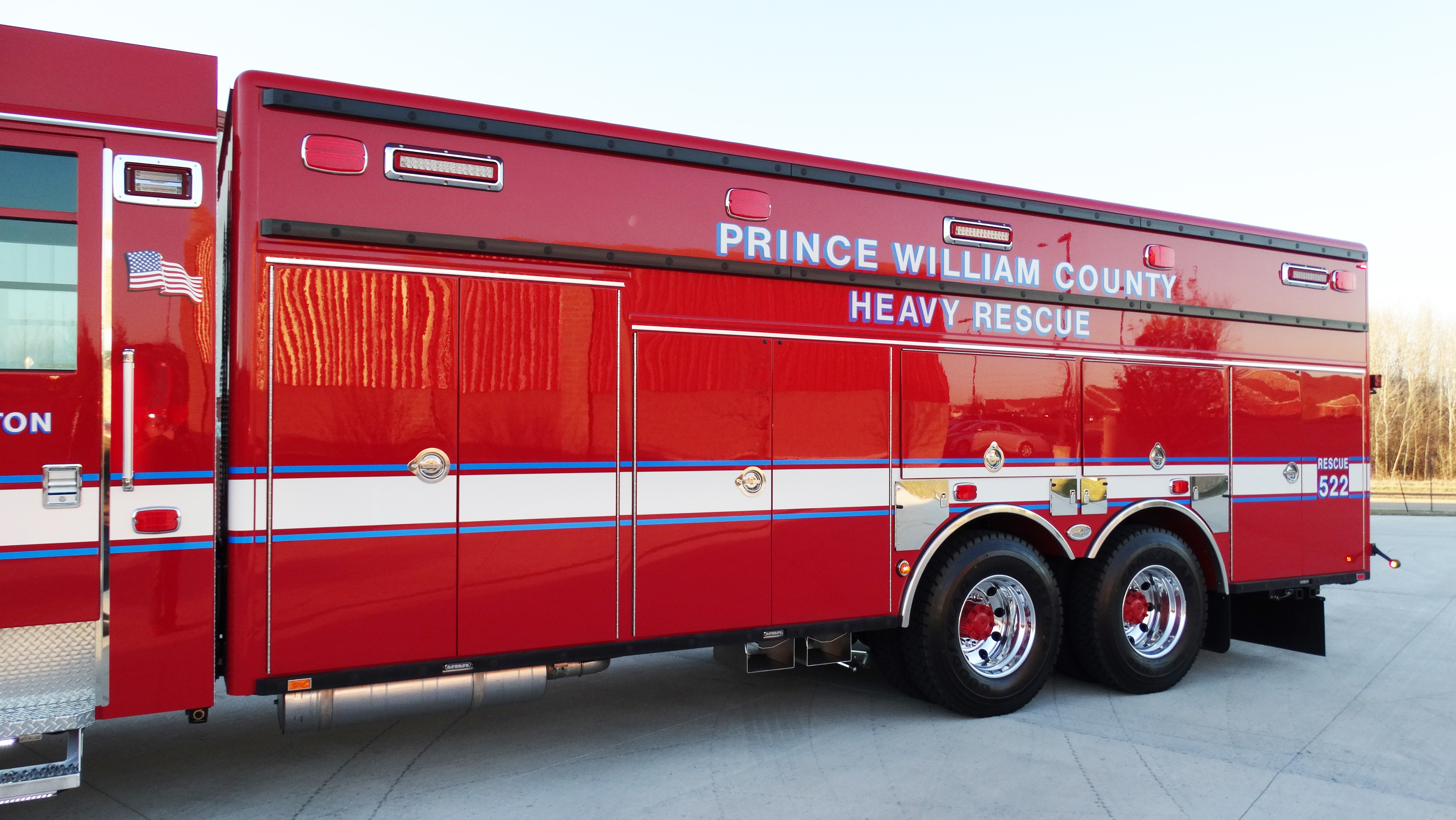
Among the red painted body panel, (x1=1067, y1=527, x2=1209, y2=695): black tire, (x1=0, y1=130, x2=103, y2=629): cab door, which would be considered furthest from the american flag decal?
(x1=1067, y1=527, x2=1209, y2=695): black tire

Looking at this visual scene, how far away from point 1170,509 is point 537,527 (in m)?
4.25

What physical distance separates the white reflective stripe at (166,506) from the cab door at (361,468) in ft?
0.81

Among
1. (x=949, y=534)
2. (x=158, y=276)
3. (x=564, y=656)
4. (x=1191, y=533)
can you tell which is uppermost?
(x=158, y=276)

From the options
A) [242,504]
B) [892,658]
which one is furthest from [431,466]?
[892,658]

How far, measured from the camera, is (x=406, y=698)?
418cm

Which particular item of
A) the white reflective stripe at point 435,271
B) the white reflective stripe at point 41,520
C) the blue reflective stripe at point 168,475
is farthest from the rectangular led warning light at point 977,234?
the white reflective stripe at point 41,520

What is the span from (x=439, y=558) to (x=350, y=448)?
0.60 m

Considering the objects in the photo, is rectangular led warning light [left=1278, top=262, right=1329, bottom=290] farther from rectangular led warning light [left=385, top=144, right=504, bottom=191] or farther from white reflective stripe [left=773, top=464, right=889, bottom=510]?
rectangular led warning light [left=385, top=144, right=504, bottom=191]

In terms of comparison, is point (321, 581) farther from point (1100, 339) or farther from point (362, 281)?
point (1100, 339)

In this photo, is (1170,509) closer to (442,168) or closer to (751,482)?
(751,482)

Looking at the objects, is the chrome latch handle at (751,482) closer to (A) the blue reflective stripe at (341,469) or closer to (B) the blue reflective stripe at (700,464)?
(B) the blue reflective stripe at (700,464)

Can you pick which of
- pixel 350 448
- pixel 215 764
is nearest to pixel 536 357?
pixel 350 448

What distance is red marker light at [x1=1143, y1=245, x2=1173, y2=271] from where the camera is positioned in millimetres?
6234

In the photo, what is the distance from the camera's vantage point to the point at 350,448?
3.99 meters
